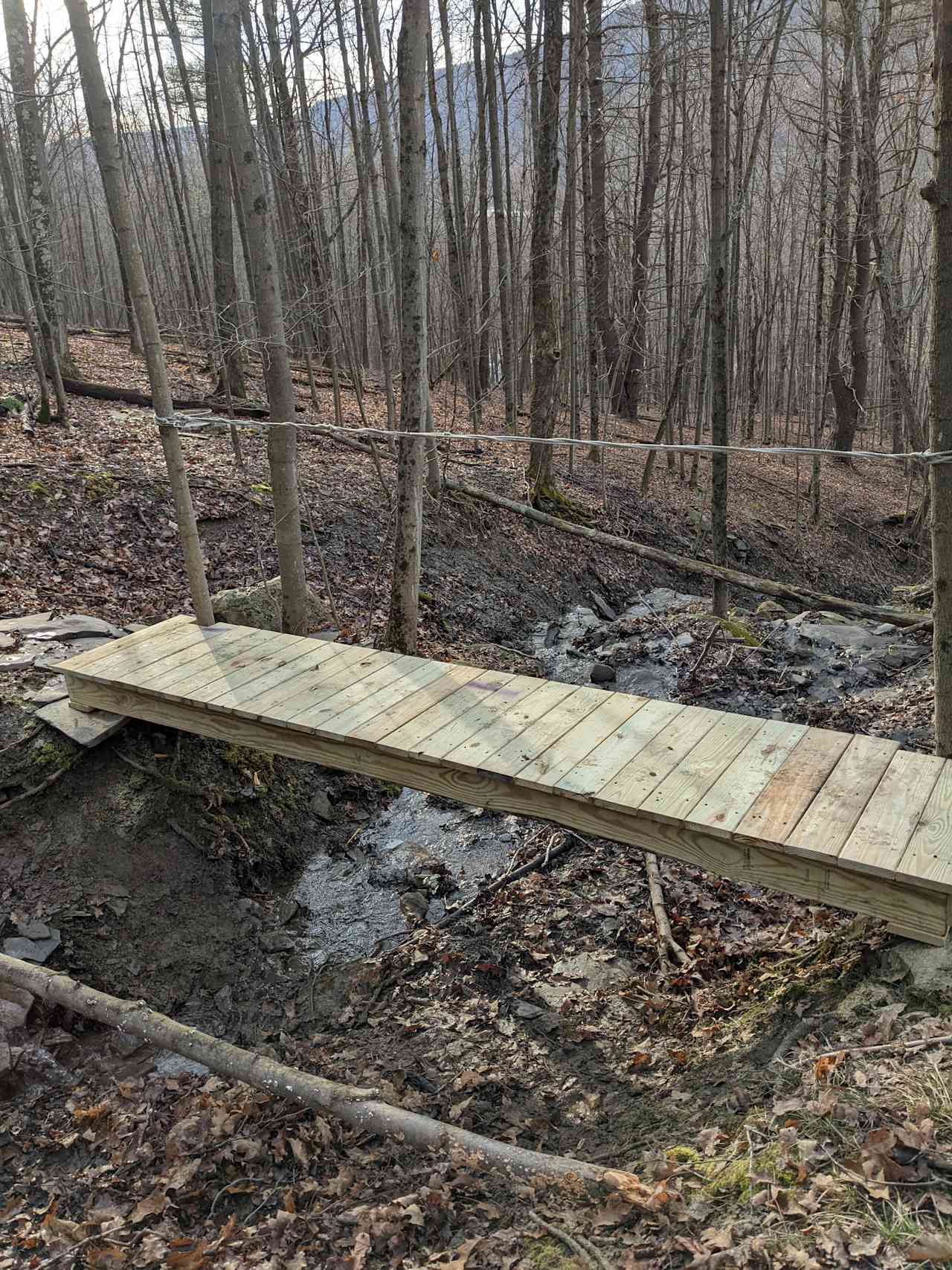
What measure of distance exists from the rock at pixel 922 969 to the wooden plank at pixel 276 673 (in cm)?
321

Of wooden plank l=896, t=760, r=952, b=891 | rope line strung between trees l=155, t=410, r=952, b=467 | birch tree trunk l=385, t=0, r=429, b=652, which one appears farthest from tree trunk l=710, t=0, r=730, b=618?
wooden plank l=896, t=760, r=952, b=891

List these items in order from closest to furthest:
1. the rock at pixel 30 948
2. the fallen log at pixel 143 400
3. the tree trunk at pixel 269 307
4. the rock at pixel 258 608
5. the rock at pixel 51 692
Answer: the rock at pixel 30 948 < the rock at pixel 51 692 < the tree trunk at pixel 269 307 < the rock at pixel 258 608 < the fallen log at pixel 143 400

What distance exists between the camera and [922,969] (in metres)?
3.03

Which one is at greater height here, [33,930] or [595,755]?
[595,755]

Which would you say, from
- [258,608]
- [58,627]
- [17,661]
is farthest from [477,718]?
[58,627]

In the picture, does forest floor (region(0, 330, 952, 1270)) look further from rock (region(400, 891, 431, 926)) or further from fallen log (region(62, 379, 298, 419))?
fallen log (region(62, 379, 298, 419))

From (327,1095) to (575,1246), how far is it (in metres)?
1.13

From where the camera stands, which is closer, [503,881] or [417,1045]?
[417,1045]

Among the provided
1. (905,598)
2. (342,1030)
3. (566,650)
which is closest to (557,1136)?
(342,1030)

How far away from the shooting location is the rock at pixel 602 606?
397 inches

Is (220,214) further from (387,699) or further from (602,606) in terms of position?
(387,699)

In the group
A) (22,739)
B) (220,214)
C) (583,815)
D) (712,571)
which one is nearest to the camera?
(583,815)

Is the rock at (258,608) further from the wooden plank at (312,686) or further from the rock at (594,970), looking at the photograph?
the rock at (594,970)

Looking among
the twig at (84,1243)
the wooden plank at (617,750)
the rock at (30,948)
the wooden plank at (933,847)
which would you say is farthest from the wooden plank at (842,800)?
the rock at (30,948)
